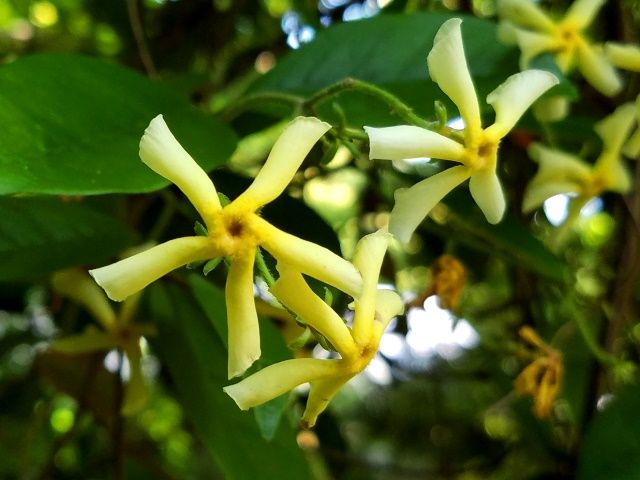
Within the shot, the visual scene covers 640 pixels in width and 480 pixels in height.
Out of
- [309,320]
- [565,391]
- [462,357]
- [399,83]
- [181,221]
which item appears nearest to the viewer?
[309,320]

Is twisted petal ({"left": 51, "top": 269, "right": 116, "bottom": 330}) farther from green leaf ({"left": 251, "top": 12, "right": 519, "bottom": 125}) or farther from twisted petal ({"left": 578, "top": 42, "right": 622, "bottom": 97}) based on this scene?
twisted petal ({"left": 578, "top": 42, "right": 622, "bottom": 97})

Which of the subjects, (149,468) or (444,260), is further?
(149,468)

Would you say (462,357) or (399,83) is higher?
(399,83)

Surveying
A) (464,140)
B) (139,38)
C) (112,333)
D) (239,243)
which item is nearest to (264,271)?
(239,243)

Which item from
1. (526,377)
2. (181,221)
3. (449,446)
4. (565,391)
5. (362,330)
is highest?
(362,330)

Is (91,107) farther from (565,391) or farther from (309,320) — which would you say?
(565,391)

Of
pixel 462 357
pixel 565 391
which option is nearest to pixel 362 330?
pixel 565 391

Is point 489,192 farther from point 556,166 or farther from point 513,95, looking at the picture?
point 556,166
